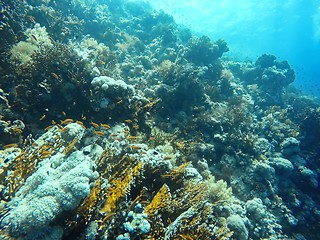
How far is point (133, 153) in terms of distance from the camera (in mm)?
5543

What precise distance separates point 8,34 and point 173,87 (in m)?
6.99

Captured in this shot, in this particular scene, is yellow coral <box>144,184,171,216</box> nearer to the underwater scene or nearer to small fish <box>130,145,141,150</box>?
the underwater scene

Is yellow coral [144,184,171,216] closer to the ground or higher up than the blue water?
closer to the ground

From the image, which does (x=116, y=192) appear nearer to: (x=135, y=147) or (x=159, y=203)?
(x=159, y=203)

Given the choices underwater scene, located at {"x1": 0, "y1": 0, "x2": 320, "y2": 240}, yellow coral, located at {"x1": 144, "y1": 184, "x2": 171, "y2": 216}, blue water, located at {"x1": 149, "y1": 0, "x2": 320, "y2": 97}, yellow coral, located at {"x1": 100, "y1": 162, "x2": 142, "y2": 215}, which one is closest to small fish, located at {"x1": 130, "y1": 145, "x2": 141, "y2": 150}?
underwater scene, located at {"x1": 0, "y1": 0, "x2": 320, "y2": 240}

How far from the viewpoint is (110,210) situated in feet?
12.4

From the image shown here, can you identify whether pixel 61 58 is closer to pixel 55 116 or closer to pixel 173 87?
pixel 55 116

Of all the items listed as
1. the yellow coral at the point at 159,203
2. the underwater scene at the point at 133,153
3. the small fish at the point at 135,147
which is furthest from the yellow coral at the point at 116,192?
the small fish at the point at 135,147

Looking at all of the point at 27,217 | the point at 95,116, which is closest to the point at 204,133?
the point at 95,116

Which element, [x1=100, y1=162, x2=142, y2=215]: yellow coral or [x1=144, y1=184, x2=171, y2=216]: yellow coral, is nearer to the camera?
[x1=100, y1=162, x2=142, y2=215]: yellow coral

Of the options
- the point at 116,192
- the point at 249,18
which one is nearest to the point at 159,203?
the point at 116,192

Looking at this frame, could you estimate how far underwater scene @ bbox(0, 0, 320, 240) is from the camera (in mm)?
3514

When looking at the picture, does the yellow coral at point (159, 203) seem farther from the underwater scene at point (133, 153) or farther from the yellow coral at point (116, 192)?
the yellow coral at point (116, 192)

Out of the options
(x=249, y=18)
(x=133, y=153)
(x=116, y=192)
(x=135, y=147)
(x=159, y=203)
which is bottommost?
(x=116, y=192)
